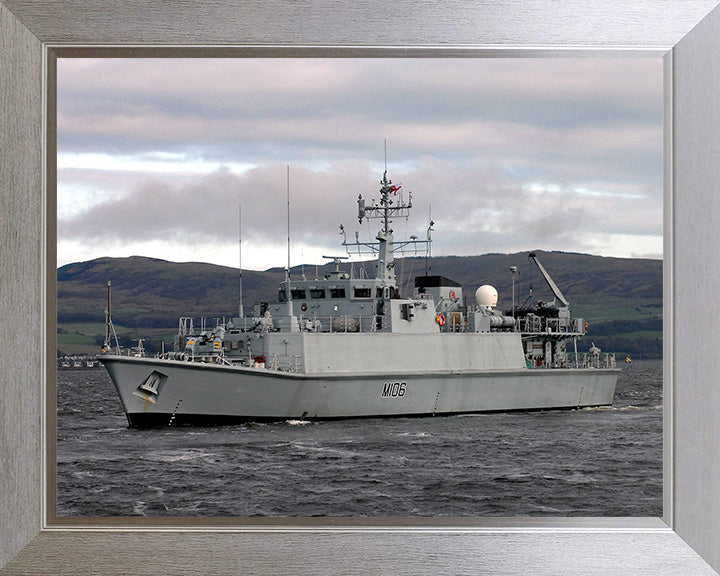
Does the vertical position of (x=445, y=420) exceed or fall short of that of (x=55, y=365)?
it falls short

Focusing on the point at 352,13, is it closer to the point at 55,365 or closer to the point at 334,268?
the point at 55,365

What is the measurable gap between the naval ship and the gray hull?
1 centimetres

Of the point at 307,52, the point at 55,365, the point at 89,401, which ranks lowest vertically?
the point at 89,401

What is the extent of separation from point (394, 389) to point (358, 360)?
0.70 m

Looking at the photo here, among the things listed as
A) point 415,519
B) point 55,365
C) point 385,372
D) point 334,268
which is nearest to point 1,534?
point 55,365

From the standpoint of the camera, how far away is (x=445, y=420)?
589 inches

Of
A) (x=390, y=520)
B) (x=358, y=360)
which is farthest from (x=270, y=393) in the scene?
(x=390, y=520)

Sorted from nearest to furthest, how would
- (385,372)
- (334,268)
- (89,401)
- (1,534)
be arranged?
1. (1,534)
2. (385,372)
3. (334,268)
4. (89,401)

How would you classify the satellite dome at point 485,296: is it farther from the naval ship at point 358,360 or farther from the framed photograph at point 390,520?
the framed photograph at point 390,520

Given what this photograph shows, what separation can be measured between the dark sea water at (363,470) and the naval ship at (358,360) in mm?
305

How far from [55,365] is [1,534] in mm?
587

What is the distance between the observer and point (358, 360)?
14.1m

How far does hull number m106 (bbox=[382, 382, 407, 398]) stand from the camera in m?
14.3

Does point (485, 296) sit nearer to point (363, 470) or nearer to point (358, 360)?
point (358, 360)
